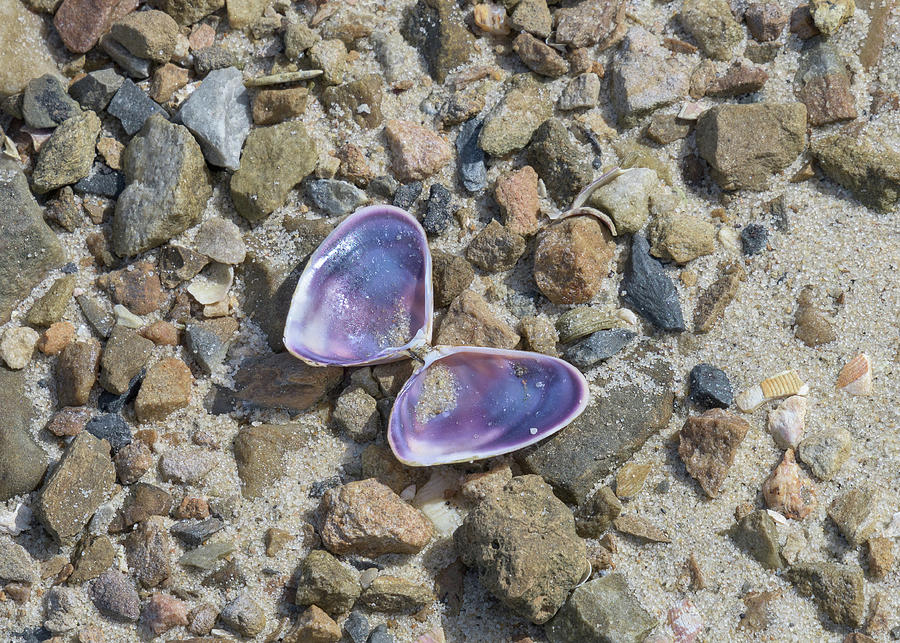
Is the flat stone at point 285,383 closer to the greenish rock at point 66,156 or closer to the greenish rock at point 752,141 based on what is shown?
the greenish rock at point 66,156

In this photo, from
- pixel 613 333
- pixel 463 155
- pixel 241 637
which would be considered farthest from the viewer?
pixel 463 155

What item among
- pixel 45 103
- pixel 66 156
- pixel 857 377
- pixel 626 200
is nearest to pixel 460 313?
pixel 626 200

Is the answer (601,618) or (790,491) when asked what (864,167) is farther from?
(601,618)

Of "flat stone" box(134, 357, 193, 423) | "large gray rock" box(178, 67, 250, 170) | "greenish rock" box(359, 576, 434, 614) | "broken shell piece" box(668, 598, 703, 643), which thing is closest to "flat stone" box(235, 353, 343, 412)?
"flat stone" box(134, 357, 193, 423)

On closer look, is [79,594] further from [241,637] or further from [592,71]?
[592,71]

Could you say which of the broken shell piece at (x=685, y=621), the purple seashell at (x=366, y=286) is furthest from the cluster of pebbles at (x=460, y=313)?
the purple seashell at (x=366, y=286)

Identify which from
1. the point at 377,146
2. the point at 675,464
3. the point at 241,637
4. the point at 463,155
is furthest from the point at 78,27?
the point at 675,464
